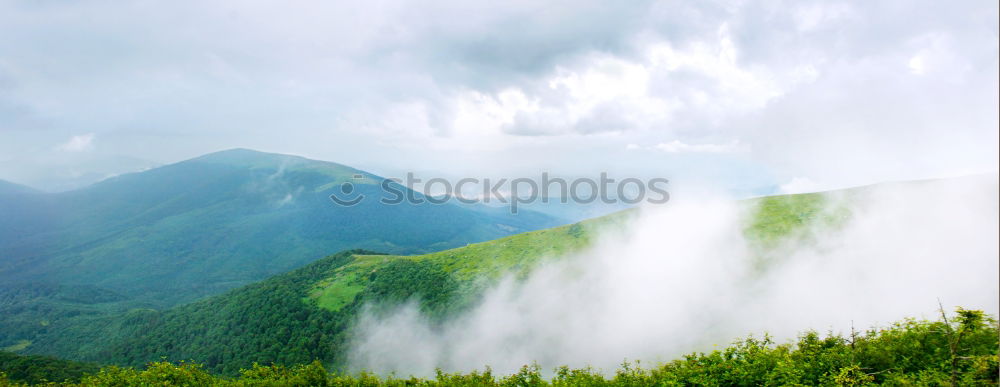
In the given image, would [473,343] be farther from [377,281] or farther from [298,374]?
[298,374]

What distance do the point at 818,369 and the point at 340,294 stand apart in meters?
104

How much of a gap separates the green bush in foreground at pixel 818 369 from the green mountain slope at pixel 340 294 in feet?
146

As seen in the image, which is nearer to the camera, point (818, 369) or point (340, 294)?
point (818, 369)

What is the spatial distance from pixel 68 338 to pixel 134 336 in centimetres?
6300

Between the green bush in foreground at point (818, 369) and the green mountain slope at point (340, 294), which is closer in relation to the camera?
the green bush in foreground at point (818, 369)

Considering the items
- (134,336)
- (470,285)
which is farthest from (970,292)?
(134,336)

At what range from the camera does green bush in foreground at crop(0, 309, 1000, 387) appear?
15.0 m

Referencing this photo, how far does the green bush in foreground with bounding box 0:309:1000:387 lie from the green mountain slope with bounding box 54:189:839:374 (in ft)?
146

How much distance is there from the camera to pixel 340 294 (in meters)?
106

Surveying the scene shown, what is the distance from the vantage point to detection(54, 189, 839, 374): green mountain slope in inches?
3211

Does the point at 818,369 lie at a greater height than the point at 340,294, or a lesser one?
greater

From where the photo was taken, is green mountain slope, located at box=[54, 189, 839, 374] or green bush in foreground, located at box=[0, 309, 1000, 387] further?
green mountain slope, located at box=[54, 189, 839, 374]

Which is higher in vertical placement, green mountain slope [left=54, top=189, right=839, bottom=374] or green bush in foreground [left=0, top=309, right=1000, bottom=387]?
green bush in foreground [left=0, top=309, right=1000, bottom=387]

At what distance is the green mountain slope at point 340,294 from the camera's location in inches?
3211
